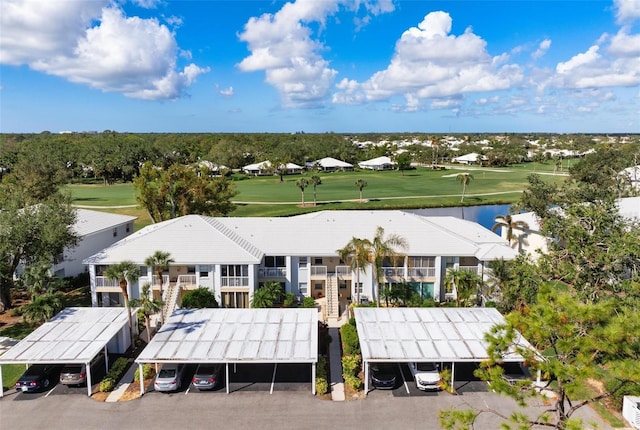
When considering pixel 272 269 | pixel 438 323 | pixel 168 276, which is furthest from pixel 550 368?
pixel 168 276

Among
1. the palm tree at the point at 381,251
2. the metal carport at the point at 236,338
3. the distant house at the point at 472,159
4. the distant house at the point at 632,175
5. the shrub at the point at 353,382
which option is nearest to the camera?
the metal carport at the point at 236,338

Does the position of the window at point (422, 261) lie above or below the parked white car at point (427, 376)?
above

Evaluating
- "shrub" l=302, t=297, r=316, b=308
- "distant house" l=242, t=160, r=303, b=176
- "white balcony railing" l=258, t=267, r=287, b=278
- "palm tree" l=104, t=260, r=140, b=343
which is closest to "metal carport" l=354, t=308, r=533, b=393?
"shrub" l=302, t=297, r=316, b=308

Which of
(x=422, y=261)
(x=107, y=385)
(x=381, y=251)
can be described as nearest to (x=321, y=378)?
(x=381, y=251)

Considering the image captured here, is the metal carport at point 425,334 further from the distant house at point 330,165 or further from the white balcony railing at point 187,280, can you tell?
the distant house at point 330,165

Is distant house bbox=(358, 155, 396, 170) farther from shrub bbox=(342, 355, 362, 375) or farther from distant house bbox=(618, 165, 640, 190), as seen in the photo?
shrub bbox=(342, 355, 362, 375)

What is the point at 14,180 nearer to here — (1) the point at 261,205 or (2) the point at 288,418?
(1) the point at 261,205

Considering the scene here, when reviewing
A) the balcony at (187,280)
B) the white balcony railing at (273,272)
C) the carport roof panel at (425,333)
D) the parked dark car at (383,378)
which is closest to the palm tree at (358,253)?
the carport roof panel at (425,333)
